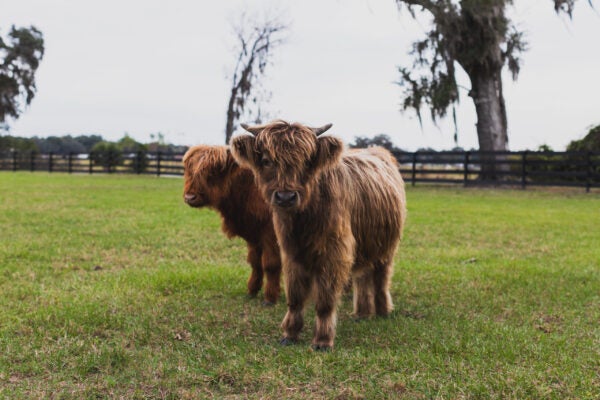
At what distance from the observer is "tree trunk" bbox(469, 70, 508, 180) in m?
22.8

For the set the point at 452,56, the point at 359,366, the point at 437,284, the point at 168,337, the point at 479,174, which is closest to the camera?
the point at 359,366

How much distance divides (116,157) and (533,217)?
27803 millimetres

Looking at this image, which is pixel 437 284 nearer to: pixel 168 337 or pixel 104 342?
pixel 168 337

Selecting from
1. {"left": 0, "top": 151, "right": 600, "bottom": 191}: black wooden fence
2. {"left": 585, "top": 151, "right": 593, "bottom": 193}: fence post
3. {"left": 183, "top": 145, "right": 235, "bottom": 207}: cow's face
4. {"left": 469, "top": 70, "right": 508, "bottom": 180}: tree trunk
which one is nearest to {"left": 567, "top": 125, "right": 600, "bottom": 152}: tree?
{"left": 0, "top": 151, "right": 600, "bottom": 191}: black wooden fence

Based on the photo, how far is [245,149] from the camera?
3.85 meters

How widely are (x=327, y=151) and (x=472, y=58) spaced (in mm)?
19742

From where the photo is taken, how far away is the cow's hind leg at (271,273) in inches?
202

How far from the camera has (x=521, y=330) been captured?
14.0 ft

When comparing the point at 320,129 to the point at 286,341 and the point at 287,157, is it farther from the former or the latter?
the point at 286,341

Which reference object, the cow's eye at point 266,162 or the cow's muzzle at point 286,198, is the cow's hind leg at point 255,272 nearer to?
the cow's eye at point 266,162

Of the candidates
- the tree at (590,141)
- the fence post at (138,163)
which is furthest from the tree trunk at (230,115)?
the tree at (590,141)

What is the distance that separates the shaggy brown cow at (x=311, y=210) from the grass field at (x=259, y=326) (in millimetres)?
371

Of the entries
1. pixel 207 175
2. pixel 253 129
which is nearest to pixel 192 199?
pixel 207 175

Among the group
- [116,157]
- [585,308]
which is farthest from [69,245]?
[116,157]
